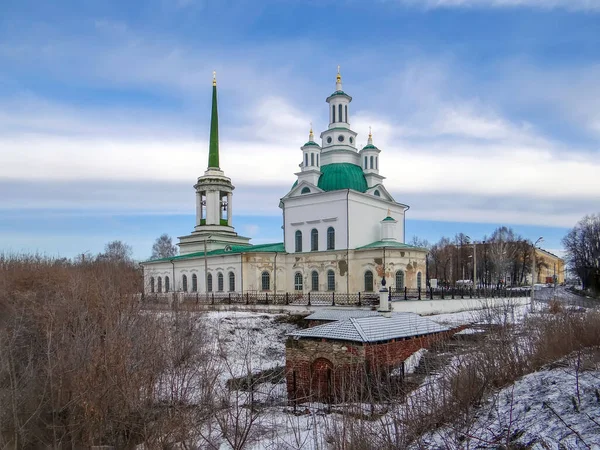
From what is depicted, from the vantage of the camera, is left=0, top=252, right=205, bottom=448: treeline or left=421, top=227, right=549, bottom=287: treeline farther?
left=421, top=227, right=549, bottom=287: treeline

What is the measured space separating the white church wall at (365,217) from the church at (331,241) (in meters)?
0.07

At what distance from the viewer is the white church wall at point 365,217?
29.6 meters

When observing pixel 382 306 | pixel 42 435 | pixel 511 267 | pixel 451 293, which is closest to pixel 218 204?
pixel 451 293

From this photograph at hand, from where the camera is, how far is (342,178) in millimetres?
31328

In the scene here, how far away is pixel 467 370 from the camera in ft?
24.4

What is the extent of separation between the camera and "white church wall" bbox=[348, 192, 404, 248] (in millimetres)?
29578

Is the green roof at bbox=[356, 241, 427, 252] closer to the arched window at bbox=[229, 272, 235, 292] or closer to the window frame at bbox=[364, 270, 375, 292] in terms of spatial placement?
the window frame at bbox=[364, 270, 375, 292]

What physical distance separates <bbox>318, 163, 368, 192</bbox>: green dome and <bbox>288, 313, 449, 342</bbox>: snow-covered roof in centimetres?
1745

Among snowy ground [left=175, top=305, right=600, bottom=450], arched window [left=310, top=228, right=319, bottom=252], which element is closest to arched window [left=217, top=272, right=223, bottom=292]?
arched window [left=310, top=228, right=319, bottom=252]

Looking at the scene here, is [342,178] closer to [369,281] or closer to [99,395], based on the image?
[369,281]

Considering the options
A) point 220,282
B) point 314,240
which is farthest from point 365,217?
point 220,282

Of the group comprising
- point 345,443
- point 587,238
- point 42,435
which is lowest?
A: point 42,435

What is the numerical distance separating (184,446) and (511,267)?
63580 millimetres

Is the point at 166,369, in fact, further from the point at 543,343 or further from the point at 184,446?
the point at 543,343
